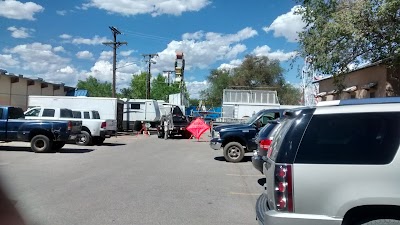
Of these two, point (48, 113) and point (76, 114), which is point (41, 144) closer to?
point (48, 113)

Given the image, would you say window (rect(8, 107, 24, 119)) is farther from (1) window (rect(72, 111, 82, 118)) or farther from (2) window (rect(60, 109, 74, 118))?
(1) window (rect(72, 111, 82, 118))

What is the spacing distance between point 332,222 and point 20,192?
6.98 m

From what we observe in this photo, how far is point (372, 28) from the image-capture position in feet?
50.1

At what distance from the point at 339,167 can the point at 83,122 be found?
65.4ft

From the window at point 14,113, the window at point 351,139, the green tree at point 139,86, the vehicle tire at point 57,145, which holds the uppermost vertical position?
the green tree at point 139,86

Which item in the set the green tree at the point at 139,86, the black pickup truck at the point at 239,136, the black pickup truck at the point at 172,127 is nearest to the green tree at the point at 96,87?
the green tree at the point at 139,86

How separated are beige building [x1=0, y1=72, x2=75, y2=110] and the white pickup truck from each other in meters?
13.1

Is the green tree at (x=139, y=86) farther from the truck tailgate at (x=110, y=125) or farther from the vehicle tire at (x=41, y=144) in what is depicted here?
the vehicle tire at (x=41, y=144)

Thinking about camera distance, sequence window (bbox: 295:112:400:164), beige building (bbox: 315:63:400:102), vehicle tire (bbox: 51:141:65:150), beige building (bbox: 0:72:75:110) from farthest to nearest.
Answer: beige building (bbox: 0:72:75:110)
beige building (bbox: 315:63:400:102)
vehicle tire (bbox: 51:141:65:150)
window (bbox: 295:112:400:164)

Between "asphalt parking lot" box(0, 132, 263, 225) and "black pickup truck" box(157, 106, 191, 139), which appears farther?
"black pickup truck" box(157, 106, 191, 139)

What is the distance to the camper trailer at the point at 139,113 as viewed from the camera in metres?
37.0

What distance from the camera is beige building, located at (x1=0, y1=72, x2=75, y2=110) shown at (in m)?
33.8

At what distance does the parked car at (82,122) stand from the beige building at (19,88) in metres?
13.1

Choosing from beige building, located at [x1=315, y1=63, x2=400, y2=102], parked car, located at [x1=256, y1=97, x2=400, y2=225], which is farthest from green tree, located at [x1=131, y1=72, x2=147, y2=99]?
parked car, located at [x1=256, y1=97, x2=400, y2=225]
